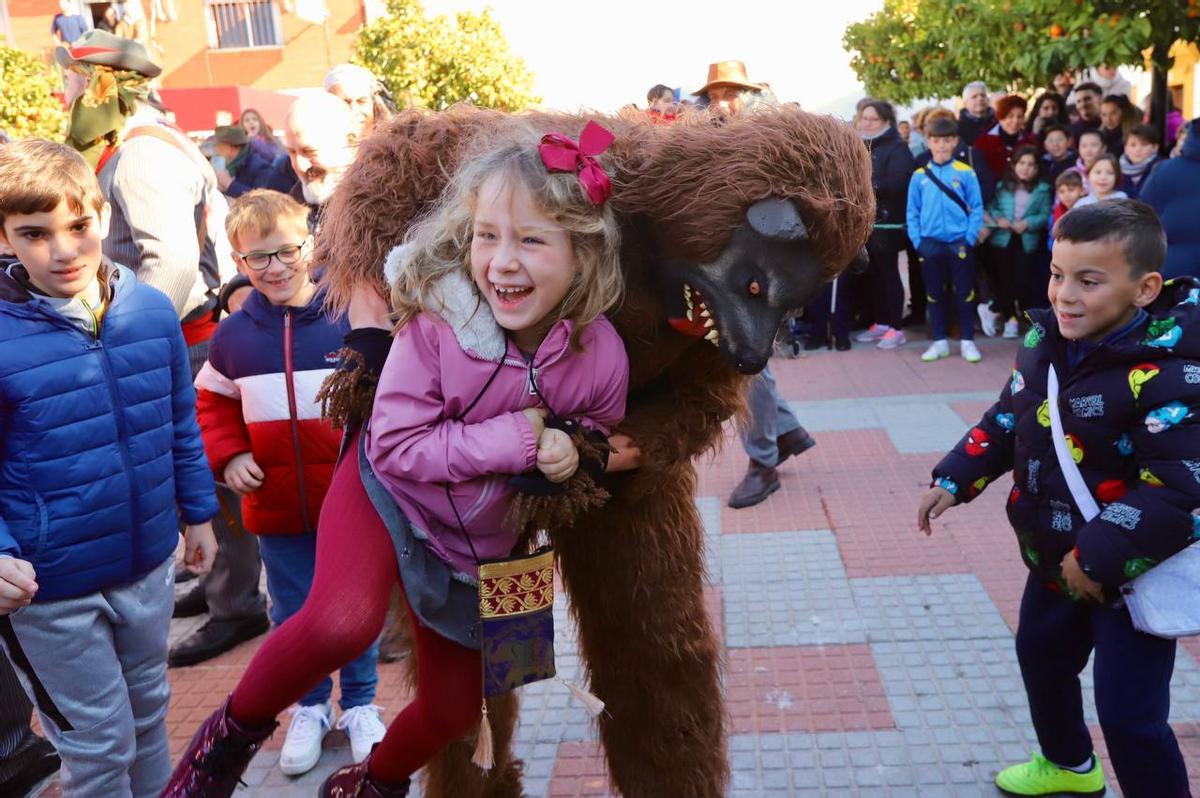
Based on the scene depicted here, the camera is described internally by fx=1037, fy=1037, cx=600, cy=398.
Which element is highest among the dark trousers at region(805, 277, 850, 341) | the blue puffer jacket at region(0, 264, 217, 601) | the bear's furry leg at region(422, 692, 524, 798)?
the blue puffer jacket at region(0, 264, 217, 601)

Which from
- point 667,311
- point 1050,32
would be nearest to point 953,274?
point 1050,32

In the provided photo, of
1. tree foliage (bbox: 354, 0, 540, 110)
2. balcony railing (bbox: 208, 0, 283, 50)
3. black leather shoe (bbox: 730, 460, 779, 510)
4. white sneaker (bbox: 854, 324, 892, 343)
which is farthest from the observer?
balcony railing (bbox: 208, 0, 283, 50)

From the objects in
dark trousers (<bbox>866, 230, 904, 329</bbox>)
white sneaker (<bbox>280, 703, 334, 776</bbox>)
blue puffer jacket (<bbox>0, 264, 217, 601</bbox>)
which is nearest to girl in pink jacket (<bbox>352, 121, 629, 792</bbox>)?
blue puffer jacket (<bbox>0, 264, 217, 601</bbox>)

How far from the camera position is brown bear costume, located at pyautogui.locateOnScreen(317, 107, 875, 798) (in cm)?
188

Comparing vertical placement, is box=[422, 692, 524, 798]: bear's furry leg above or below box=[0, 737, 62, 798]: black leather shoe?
above

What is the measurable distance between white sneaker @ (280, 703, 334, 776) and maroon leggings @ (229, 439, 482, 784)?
1036 millimetres

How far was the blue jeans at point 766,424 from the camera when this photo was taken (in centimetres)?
521

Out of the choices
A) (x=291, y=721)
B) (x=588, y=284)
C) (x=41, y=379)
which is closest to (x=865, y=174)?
(x=588, y=284)

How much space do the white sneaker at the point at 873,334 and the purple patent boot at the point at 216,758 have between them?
8.09 metres

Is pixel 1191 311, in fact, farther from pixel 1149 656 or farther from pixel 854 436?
pixel 854 436

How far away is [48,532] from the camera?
2416 millimetres

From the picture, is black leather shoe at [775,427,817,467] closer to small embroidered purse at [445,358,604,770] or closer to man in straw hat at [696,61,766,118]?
man in straw hat at [696,61,766,118]

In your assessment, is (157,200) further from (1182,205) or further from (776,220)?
(1182,205)

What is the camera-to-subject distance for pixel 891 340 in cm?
922
